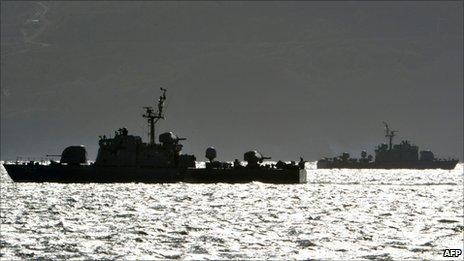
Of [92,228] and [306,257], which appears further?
[92,228]

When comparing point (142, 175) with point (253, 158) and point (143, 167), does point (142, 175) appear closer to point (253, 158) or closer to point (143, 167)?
point (143, 167)

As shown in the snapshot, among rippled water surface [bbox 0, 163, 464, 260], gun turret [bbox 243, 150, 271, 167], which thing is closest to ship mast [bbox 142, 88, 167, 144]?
gun turret [bbox 243, 150, 271, 167]

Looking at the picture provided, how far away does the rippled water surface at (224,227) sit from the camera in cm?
4719

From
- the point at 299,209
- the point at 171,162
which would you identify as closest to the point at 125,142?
the point at 171,162

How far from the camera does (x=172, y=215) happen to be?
73.9 metres

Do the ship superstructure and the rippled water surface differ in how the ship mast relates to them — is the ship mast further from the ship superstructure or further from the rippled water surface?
the rippled water surface

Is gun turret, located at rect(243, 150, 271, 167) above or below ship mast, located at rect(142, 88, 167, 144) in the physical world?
below

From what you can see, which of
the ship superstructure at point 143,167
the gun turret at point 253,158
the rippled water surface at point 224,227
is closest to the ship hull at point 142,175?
the ship superstructure at point 143,167

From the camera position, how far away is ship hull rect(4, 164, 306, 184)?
440ft

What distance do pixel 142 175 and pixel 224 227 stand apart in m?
74.1

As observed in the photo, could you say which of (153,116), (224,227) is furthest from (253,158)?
(224,227)

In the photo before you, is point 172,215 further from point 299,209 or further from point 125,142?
point 125,142

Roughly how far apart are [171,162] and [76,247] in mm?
87985

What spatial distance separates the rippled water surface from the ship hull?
30.7 metres
